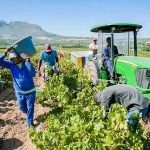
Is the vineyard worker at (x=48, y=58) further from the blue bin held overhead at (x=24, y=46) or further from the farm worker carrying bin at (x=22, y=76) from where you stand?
the blue bin held overhead at (x=24, y=46)

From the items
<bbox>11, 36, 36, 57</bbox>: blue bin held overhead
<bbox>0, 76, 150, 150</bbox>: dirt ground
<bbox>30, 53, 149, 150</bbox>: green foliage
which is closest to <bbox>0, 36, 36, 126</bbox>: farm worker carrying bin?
<bbox>11, 36, 36, 57</bbox>: blue bin held overhead

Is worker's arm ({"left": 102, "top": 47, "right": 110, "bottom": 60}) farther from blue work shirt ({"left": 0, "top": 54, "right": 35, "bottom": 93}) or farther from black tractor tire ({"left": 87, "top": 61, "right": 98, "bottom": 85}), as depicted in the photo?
blue work shirt ({"left": 0, "top": 54, "right": 35, "bottom": 93})

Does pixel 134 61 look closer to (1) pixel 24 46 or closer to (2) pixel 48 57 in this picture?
(1) pixel 24 46

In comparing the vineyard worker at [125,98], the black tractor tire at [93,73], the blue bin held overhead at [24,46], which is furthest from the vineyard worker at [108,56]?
the vineyard worker at [125,98]

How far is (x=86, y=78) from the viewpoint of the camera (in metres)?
10.9

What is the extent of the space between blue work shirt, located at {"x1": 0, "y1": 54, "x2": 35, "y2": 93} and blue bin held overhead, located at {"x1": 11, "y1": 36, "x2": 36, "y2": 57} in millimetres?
258

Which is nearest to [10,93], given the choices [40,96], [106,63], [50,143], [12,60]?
[40,96]

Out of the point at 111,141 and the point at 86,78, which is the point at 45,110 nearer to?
the point at 86,78

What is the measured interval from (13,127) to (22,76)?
126 centimetres

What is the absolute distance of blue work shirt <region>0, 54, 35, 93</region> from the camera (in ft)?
26.5

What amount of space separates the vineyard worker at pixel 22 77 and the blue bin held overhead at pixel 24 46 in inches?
4.9

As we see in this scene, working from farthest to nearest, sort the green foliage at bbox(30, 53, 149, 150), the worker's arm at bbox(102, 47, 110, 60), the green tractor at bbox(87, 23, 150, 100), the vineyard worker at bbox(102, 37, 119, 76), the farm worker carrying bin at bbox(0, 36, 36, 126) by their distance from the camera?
the worker's arm at bbox(102, 47, 110, 60) → the vineyard worker at bbox(102, 37, 119, 76) → the green tractor at bbox(87, 23, 150, 100) → the farm worker carrying bin at bbox(0, 36, 36, 126) → the green foliage at bbox(30, 53, 149, 150)

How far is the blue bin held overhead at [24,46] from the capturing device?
25.7ft

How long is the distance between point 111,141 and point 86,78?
5.35 m
